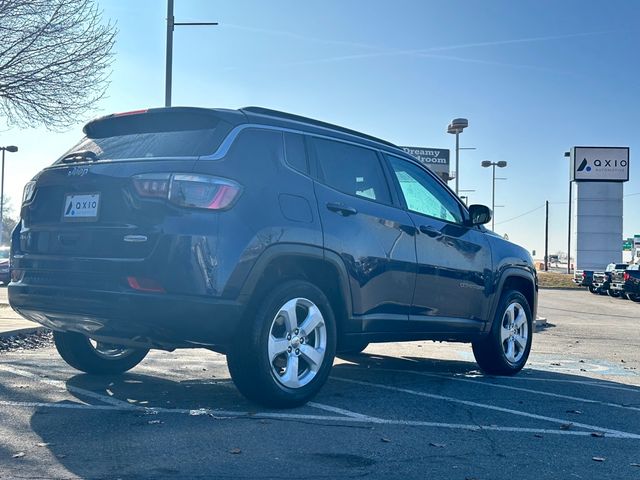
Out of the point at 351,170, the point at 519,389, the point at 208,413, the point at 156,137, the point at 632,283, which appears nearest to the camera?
the point at 208,413

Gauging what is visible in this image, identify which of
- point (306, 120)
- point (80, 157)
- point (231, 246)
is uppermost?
point (306, 120)

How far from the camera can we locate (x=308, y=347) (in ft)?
17.3

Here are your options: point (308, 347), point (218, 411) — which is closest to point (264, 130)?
point (308, 347)

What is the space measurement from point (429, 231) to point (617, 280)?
27212mm

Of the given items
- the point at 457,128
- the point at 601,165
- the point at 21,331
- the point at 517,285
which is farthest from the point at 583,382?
the point at 601,165

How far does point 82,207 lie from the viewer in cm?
491

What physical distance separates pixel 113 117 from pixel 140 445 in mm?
2396

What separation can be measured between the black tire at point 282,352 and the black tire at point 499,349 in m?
2.46

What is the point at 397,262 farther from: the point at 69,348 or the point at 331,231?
the point at 69,348

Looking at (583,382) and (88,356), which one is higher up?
(88,356)

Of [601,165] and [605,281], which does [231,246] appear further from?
[601,165]

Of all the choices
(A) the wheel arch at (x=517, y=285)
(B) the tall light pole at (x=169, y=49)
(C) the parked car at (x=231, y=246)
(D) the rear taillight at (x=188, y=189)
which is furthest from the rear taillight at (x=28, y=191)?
(B) the tall light pole at (x=169, y=49)

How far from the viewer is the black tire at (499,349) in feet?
24.0

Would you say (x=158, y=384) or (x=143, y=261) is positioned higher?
(x=143, y=261)
